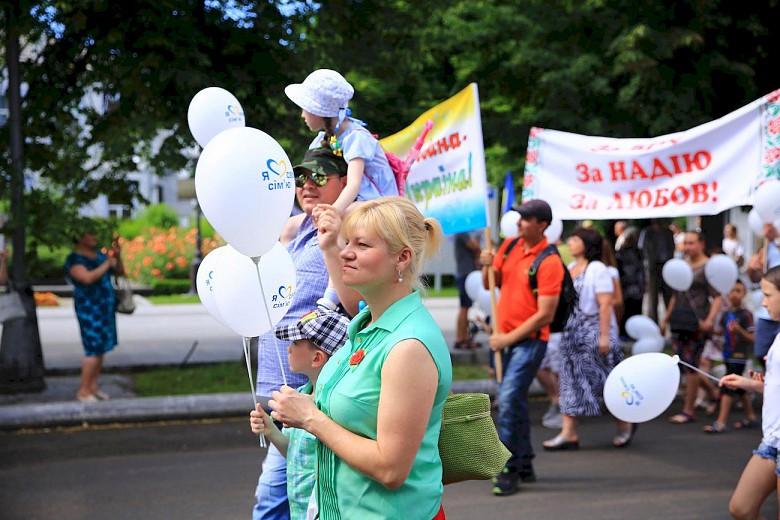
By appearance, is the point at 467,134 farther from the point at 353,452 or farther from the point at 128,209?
the point at 128,209

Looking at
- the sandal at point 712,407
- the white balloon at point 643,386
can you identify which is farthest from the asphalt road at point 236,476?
the white balloon at point 643,386

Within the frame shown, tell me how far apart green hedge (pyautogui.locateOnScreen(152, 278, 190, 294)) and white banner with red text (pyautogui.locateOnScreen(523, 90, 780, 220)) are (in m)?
17.8

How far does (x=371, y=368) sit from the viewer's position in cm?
254

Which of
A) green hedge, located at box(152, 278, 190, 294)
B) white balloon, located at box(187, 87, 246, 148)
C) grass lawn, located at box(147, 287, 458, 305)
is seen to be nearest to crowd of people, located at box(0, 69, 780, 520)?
white balloon, located at box(187, 87, 246, 148)

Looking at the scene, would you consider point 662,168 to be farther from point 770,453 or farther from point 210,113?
point 210,113

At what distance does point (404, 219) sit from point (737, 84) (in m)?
10.6

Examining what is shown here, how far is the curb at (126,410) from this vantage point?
8719mm

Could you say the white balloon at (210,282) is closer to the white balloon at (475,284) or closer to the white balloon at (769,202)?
the white balloon at (769,202)

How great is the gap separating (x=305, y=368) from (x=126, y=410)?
20.4 feet

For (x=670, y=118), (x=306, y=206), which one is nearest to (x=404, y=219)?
(x=306, y=206)

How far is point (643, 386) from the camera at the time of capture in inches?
201

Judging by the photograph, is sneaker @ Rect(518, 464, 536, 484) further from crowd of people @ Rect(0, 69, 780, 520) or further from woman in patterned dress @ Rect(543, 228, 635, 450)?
woman in patterned dress @ Rect(543, 228, 635, 450)

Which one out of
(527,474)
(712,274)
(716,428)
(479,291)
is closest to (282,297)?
(527,474)

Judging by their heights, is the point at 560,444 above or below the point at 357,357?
below
